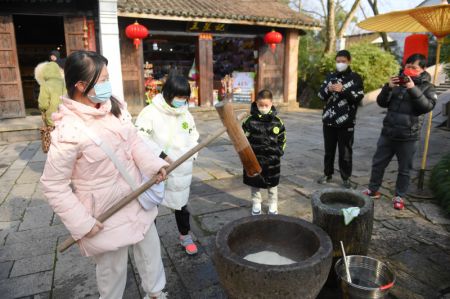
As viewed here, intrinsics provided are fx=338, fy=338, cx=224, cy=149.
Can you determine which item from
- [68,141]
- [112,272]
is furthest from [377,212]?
[68,141]

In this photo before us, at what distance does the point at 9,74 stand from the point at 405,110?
1004cm

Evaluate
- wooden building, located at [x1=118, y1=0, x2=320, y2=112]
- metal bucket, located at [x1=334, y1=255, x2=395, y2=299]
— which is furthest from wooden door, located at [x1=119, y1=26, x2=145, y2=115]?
metal bucket, located at [x1=334, y1=255, x2=395, y2=299]

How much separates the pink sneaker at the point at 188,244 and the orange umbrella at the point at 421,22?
11.9ft

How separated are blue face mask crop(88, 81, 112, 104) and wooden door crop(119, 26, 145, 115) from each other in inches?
376

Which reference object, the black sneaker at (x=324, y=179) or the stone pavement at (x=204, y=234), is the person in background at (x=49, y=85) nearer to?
the stone pavement at (x=204, y=234)

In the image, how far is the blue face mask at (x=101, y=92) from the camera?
2.06m

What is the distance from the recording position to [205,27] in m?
12.0

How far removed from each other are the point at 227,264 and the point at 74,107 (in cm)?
133

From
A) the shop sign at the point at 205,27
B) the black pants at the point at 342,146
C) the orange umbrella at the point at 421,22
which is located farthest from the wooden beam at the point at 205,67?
the black pants at the point at 342,146

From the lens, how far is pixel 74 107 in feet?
6.61

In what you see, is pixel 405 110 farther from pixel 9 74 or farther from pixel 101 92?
pixel 9 74

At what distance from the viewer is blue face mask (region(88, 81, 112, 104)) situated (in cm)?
206

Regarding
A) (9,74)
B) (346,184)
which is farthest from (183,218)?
(9,74)

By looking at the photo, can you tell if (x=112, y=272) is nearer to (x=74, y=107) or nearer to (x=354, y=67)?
(x=74, y=107)
